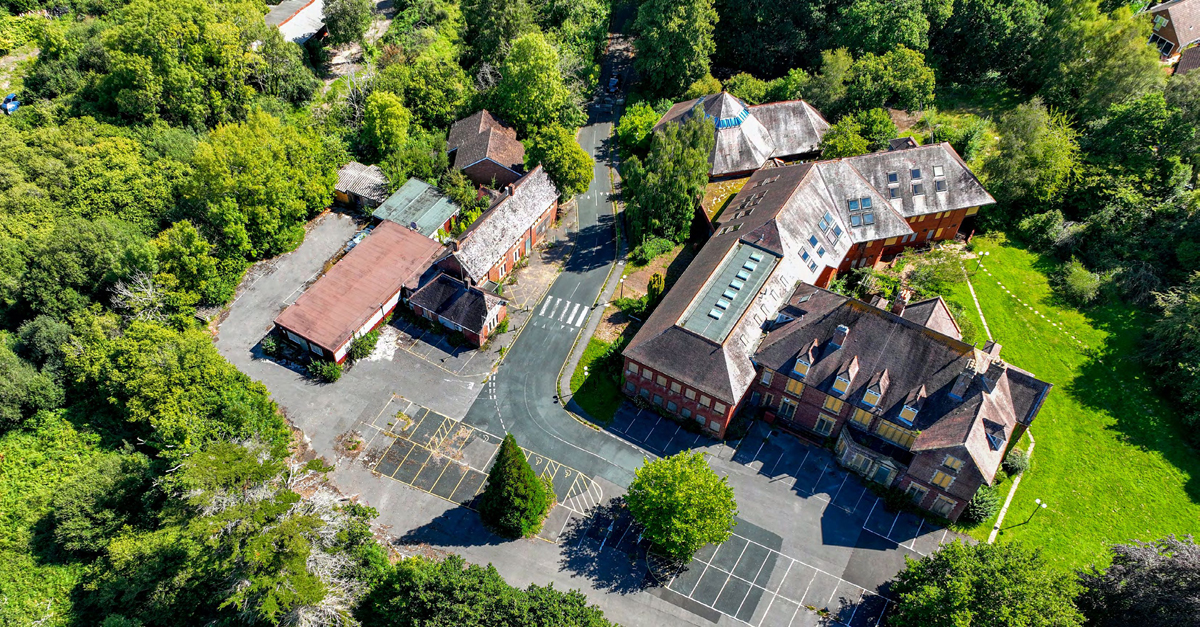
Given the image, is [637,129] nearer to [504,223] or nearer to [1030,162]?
[504,223]

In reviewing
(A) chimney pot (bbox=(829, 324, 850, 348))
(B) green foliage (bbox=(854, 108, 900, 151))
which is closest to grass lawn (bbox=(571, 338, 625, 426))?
(A) chimney pot (bbox=(829, 324, 850, 348))

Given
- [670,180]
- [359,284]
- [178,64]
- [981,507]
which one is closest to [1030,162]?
[670,180]

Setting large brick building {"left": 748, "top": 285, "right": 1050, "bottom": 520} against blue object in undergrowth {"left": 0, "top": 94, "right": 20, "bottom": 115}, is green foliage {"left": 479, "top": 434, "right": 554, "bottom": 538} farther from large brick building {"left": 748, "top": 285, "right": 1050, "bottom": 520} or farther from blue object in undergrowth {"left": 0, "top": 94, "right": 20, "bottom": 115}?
blue object in undergrowth {"left": 0, "top": 94, "right": 20, "bottom": 115}

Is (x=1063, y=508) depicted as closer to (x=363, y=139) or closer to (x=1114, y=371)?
(x=1114, y=371)

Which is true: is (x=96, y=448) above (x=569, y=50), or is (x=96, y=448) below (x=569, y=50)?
below

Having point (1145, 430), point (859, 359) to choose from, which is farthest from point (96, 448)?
point (1145, 430)
